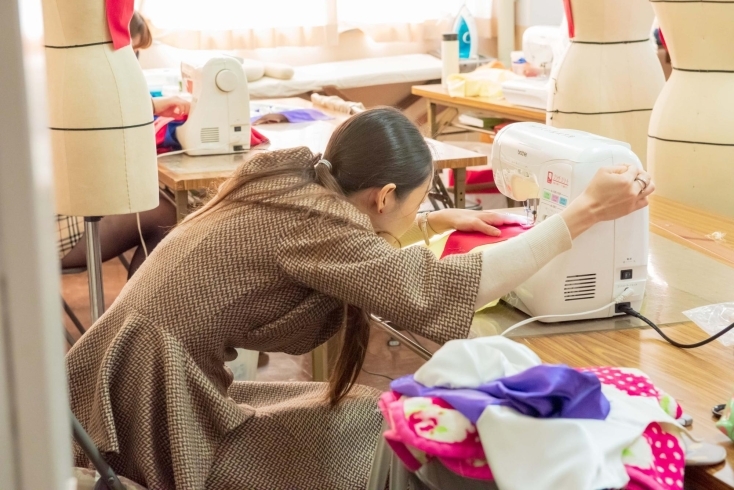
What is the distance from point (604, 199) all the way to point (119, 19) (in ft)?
3.72

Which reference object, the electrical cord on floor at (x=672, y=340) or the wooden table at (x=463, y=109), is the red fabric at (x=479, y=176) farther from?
the electrical cord on floor at (x=672, y=340)

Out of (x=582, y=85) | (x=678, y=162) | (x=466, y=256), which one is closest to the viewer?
(x=466, y=256)

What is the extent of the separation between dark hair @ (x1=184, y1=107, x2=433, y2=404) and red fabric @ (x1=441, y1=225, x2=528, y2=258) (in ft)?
0.65

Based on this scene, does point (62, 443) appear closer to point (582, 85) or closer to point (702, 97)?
point (702, 97)

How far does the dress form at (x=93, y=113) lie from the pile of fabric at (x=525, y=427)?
1.22 metres

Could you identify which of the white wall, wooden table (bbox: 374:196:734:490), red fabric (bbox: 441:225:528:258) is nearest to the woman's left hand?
red fabric (bbox: 441:225:528:258)

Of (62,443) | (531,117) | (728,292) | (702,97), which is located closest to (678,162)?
(702,97)

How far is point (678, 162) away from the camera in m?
2.04

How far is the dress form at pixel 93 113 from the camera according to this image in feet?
6.24

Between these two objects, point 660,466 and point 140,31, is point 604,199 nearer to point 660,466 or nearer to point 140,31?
point 660,466

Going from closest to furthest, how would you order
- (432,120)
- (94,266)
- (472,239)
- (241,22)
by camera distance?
(472,239), (94,266), (432,120), (241,22)

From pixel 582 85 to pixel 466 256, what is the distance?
1094 millimetres

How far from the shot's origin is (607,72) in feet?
7.24

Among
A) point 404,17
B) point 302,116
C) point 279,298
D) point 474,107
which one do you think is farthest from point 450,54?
point 279,298
